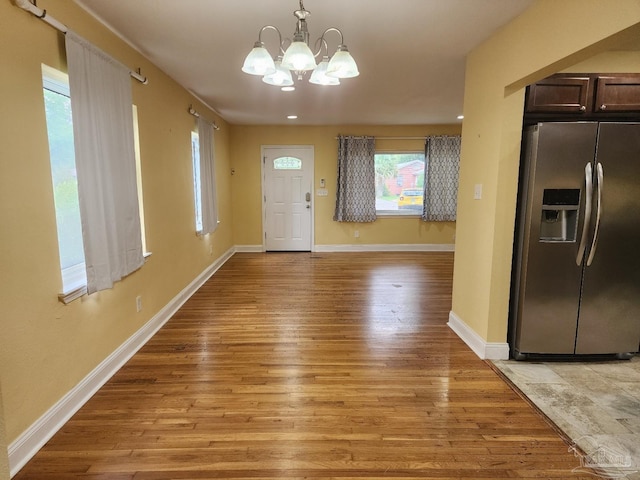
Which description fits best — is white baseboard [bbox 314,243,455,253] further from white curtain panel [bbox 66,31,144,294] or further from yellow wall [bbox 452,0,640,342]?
white curtain panel [bbox 66,31,144,294]

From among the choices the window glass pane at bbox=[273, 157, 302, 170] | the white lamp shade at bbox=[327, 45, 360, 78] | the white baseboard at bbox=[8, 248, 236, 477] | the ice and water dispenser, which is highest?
the white lamp shade at bbox=[327, 45, 360, 78]

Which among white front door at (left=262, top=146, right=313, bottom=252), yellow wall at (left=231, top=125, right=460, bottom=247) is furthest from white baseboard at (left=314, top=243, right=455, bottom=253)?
white front door at (left=262, top=146, right=313, bottom=252)

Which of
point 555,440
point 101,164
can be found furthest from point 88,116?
point 555,440

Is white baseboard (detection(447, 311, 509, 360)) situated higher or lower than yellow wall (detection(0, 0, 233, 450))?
lower

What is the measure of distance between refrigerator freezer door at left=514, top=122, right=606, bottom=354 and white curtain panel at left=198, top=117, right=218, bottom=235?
359cm

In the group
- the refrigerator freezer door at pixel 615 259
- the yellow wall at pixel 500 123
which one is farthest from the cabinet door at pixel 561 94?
the refrigerator freezer door at pixel 615 259

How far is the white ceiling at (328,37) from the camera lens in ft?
7.19

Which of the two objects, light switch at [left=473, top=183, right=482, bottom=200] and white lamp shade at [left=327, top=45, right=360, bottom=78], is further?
light switch at [left=473, top=183, right=482, bottom=200]

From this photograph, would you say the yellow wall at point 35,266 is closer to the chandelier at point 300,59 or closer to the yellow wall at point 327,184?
the chandelier at point 300,59

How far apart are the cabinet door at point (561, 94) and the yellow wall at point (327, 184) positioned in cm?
415

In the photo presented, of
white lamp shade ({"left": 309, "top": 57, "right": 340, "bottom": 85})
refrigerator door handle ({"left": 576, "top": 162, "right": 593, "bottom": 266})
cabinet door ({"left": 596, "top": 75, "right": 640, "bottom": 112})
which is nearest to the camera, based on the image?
white lamp shade ({"left": 309, "top": 57, "right": 340, "bottom": 85})

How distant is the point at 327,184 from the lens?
6.77 m

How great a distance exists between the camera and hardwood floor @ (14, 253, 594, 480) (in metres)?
1.70

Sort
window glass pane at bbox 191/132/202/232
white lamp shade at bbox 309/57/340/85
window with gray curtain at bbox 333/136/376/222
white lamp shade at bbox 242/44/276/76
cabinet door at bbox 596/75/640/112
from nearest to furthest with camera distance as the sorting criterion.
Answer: white lamp shade at bbox 242/44/276/76 < white lamp shade at bbox 309/57/340/85 < cabinet door at bbox 596/75/640/112 < window glass pane at bbox 191/132/202/232 < window with gray curtain at bbox 333/136/376/222
